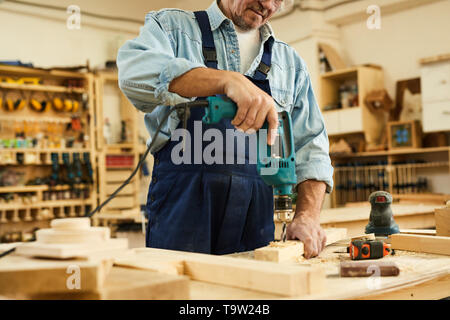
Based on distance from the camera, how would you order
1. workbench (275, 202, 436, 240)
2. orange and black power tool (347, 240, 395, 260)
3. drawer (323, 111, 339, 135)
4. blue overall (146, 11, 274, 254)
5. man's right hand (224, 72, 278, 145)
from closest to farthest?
man's right hand (224, 72, 278, 145)
orange and black power tool (347, 240, 395, 260)
blue overall (146, 11, 274, 254)
workbench (275, 202, 436, 240)
drawer (323, 111, 339, 135)

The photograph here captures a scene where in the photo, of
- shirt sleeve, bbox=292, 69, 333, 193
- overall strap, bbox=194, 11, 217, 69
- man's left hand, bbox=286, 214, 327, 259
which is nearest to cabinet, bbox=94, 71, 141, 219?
shirt sleeve, bbox=292, 69, 333, 193

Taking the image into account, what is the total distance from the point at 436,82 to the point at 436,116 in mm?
364

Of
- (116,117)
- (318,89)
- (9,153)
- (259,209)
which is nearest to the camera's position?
(259,209)

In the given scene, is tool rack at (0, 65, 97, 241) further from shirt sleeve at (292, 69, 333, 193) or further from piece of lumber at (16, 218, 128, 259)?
piece of lumber at (16, 218, 128, 259)

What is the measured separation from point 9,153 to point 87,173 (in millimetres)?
1108

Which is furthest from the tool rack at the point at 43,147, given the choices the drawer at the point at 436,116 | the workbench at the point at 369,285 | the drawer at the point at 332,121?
the workbench at the point at 369,285

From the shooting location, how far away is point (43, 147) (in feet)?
20.5

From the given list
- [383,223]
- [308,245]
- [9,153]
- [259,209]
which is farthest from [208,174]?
[9,153]

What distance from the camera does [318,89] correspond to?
6.64 m

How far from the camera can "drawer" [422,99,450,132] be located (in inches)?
205

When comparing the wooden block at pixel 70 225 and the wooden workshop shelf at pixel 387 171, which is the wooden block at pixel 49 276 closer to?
the wooden block at pixel 70 225

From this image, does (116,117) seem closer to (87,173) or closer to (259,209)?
(87,173)

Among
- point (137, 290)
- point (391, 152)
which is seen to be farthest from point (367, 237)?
point (391, 152)

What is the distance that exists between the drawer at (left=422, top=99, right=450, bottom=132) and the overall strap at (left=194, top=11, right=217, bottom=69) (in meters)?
4.19
